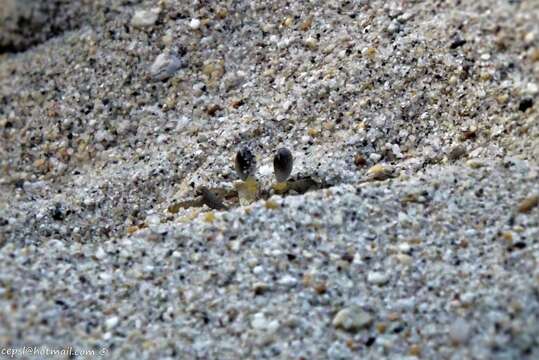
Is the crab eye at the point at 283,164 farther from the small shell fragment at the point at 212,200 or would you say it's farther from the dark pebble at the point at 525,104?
the dark pebble at the point at 525,104

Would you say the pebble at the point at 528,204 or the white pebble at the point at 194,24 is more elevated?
the white pebble at the point at 194,24

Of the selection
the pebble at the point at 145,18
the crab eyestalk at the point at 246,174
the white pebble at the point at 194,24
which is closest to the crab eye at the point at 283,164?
the crab eyestalk at the point at 246,174

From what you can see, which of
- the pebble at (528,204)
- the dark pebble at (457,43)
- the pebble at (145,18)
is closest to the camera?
the pebble at (528,204)

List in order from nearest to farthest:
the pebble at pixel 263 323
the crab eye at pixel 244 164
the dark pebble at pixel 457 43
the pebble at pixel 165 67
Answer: the pebble at pixel 263 323
the crab eye at pixel 244 164
the dark pebble at pixel 457 43
the pebble at pixel 165 67

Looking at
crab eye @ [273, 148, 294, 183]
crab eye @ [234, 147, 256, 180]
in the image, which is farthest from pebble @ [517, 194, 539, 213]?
crab eye @ [234, 147, 256, 180]

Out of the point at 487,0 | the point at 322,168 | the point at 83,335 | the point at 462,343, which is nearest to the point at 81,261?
the point at 83,335

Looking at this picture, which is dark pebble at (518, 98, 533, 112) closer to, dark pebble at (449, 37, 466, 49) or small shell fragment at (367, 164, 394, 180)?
dark pebble at (449, 37, 466, 49)
